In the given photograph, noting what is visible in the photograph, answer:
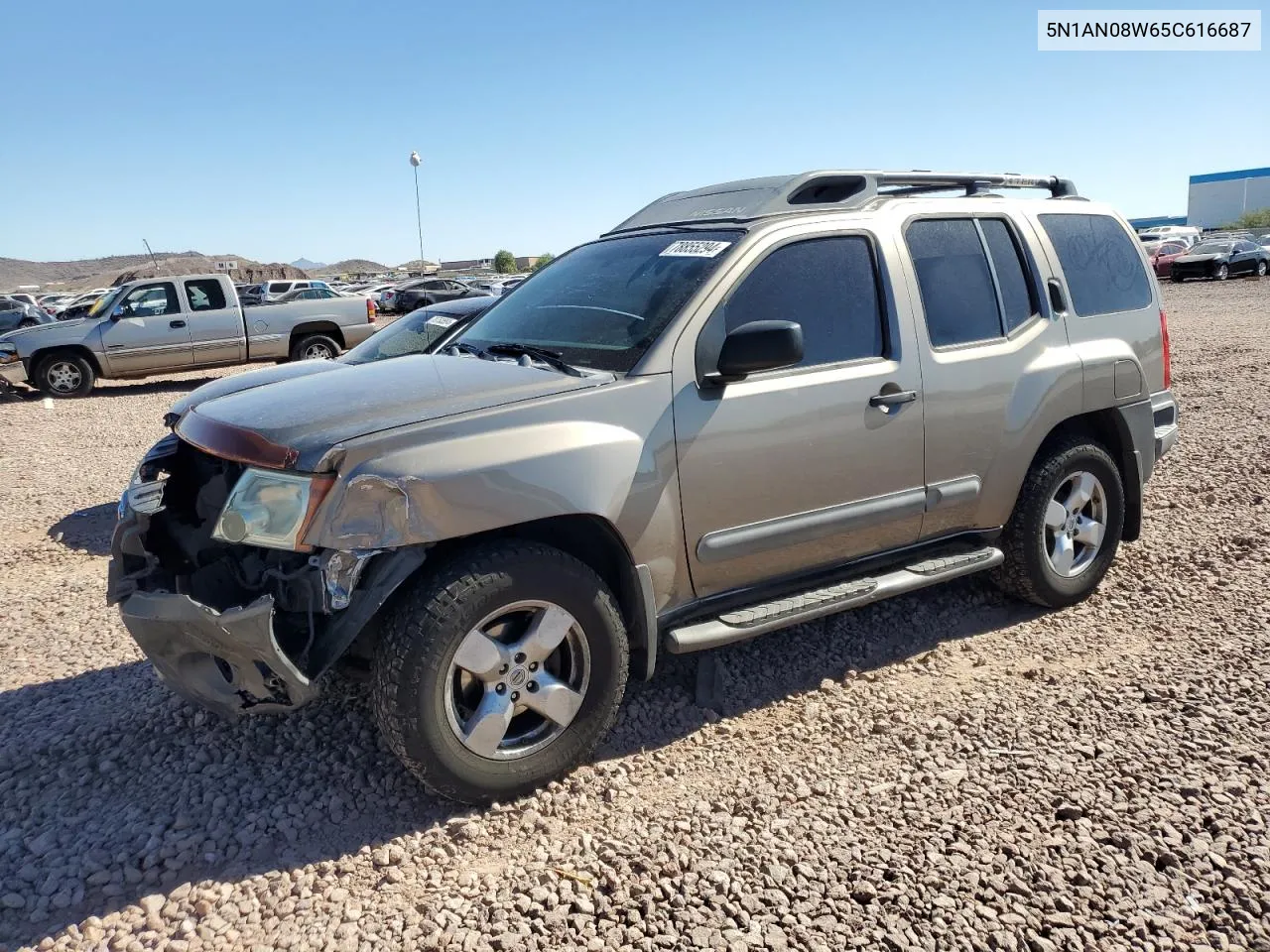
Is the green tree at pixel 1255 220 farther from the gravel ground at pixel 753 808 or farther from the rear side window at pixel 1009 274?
the gravel ground at pixel 753 808

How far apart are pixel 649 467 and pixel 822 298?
1.13 meters

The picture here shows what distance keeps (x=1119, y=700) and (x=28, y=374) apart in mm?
15217

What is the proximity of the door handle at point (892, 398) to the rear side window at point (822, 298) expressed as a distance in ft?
0.58

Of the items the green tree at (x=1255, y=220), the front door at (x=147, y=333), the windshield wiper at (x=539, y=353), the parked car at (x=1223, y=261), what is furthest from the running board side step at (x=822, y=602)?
the green tree at (x=1255, y=220)

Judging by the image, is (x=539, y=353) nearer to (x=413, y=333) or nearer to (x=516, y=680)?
(x=516, y=680)

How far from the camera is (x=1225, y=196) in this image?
271 ft

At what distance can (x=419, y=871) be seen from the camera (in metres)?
2.79

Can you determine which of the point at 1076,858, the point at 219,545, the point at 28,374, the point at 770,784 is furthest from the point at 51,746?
the point at 28,374

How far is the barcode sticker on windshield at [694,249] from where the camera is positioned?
361 centimetres

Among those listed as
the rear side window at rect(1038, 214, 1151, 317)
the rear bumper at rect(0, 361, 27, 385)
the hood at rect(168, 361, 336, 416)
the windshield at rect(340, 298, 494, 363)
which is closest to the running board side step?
the rear side window at rect(1038, 214, 1151, 317)

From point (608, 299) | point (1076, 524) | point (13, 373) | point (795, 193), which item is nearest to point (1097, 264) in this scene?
point (1076, 524)

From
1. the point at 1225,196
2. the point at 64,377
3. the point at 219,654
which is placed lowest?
the point at 219,654

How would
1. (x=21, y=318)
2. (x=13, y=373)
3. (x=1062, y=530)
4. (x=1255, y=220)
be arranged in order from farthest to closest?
1. (x=1255, y=220)
2. (x=21, y=318)
3. (x=13, y=373)
4. (x=1062, y=530)

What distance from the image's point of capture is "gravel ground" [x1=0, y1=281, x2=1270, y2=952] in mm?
2543
